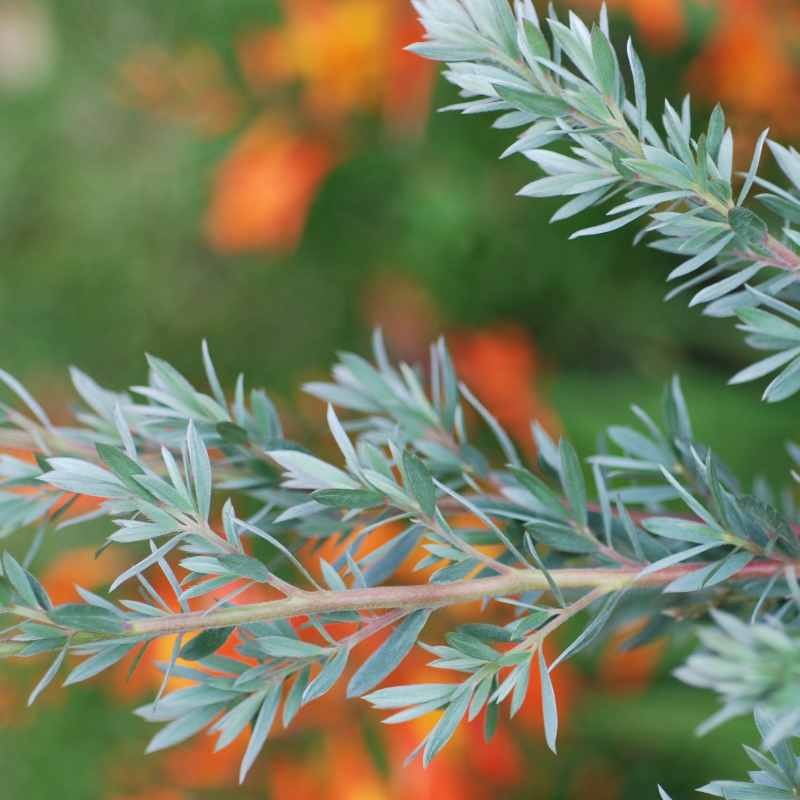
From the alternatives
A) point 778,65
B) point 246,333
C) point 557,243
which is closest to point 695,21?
point 778,65

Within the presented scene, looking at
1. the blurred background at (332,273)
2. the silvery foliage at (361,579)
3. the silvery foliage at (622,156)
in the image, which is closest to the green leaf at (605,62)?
the silvery foliage at (622,156)

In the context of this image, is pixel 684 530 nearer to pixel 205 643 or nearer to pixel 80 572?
pixel 205 643

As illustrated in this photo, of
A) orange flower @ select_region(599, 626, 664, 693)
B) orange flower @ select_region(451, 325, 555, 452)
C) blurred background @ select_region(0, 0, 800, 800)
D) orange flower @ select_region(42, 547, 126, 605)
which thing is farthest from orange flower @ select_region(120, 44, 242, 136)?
orange flower @ select_region(599, 626, 664, 693)

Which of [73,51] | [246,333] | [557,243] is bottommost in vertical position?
[246,333]

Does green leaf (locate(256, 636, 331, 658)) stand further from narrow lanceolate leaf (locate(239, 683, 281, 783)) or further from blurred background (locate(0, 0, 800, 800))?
blurred background (locate(0, 0, 800, 800))

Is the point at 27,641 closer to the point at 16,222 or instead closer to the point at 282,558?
the point at 282,558

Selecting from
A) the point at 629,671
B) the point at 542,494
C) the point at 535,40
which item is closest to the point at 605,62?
the point at 535,40
